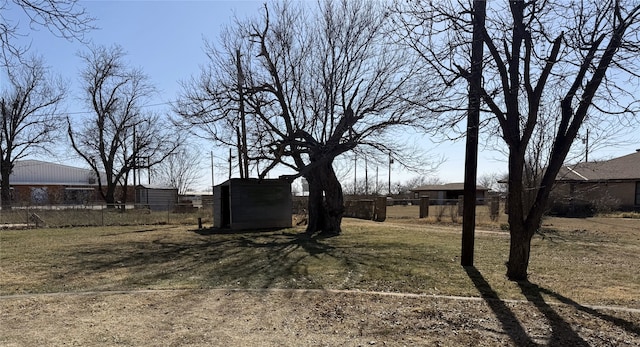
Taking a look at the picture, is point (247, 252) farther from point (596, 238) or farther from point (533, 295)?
point (596, 238)

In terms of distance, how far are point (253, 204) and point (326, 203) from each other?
3256mm

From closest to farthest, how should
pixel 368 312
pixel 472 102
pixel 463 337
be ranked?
pixel 463 337
pixel 368 312
pixel 472 102

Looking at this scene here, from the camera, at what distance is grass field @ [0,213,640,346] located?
471 centimetres

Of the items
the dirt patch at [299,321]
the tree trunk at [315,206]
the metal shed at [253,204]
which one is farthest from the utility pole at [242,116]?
the dirt patch at [299,321]

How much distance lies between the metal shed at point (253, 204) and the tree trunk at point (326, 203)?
1.72 metres

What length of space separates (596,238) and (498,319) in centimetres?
1192

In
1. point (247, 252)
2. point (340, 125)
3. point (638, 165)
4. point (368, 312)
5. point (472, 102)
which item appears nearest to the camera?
point (368, 312)

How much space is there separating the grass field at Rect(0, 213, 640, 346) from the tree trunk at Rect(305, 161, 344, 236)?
189 inches

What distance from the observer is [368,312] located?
17.9 feet

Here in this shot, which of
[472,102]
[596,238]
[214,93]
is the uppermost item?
[214,93]

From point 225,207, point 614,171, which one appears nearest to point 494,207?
point 225,207

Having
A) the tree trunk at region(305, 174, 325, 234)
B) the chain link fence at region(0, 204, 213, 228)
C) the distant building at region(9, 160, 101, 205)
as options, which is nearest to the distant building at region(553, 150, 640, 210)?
the tree trunk at region(305, 174, 325, 234)

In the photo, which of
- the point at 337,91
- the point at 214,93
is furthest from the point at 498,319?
the point at 214,93

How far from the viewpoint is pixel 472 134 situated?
858 centimetres
